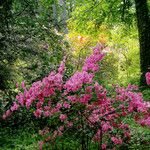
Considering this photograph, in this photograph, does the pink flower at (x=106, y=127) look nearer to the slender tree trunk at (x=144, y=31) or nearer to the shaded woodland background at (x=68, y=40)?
the shaded woodland background at (x=68, y=40)

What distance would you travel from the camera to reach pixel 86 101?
5711 millimetres

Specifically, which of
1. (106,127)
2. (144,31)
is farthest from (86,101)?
(144,31)

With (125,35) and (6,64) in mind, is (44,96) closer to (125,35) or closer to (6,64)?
(6,64)

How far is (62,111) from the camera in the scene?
241 inches

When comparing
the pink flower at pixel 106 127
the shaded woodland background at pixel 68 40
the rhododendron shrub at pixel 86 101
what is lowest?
the pink flower at pixel 106 127

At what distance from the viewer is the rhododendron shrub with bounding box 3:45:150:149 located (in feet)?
18.6

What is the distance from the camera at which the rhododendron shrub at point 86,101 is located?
567cm

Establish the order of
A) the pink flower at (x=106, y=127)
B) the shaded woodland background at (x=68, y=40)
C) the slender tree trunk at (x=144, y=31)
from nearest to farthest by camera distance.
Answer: the pink flower at (x=106, y=127)
the shaded woodland background at (x=68, y=40)
the slender tree trunk at (x=144, y=31)

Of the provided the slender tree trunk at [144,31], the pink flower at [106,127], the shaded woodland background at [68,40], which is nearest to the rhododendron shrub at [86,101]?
the pink flower at [106,127]

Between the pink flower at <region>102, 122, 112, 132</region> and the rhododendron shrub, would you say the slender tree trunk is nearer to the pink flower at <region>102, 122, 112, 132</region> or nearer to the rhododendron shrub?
the rhododendron shrub

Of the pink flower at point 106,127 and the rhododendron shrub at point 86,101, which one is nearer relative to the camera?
the rhododendron shrub at point 86,101

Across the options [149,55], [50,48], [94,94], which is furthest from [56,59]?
[149,55]

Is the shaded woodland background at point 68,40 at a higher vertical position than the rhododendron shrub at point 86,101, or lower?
higher

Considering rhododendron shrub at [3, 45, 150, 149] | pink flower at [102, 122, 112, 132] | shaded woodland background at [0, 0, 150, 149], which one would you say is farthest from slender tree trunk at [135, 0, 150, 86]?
pink flower at [102, 122, 112, 132]
